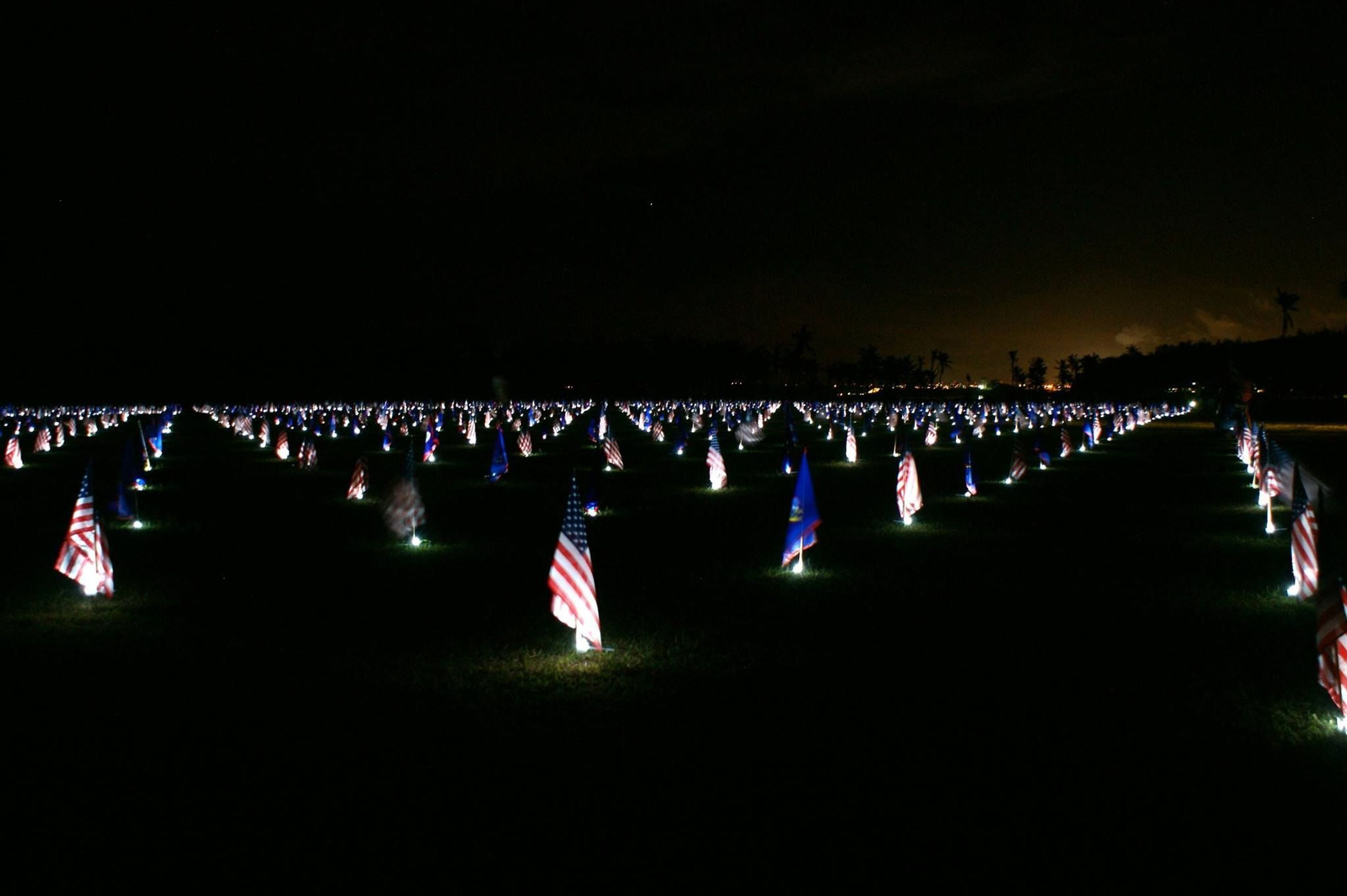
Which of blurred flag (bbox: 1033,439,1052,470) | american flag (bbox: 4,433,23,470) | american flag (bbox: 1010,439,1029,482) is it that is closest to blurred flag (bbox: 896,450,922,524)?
american flag (bbox: 1010,439,1029,482)

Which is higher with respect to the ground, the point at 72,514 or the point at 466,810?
the point at 72,514

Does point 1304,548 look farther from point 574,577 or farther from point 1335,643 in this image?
point 574,577

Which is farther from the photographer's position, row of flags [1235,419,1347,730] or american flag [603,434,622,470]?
american flag [603,434,622,470]

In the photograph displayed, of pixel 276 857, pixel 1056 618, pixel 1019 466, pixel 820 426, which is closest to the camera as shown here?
pixel 276 857

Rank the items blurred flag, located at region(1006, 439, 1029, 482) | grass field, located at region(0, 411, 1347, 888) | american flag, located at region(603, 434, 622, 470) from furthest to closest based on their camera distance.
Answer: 1. american flag, located at region(603, 434, 622, 470)
2. blurred flag, located at region(1006, 439, 1029, 482)
3. grass field, located at region(0, 411, 1347, 888)

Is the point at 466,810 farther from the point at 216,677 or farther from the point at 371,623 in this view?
the point at 371,623

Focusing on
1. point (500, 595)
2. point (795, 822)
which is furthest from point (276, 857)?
point (500, 595)

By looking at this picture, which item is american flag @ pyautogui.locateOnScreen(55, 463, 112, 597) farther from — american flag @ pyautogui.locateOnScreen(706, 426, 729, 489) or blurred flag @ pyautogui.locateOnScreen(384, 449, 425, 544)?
american flag @ pyautogui.locateOnScreen(706, 426, 729, 489)

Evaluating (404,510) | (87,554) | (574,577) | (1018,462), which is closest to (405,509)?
(404,510)

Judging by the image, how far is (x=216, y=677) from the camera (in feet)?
34.1

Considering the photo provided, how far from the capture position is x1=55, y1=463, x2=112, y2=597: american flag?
44.9 ft

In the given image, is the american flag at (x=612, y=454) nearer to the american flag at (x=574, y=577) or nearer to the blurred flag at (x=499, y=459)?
the blurred flag at (x=499, y=459)

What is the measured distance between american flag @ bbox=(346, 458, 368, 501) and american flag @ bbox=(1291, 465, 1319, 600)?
1888 centimetres

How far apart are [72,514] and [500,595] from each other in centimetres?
501
